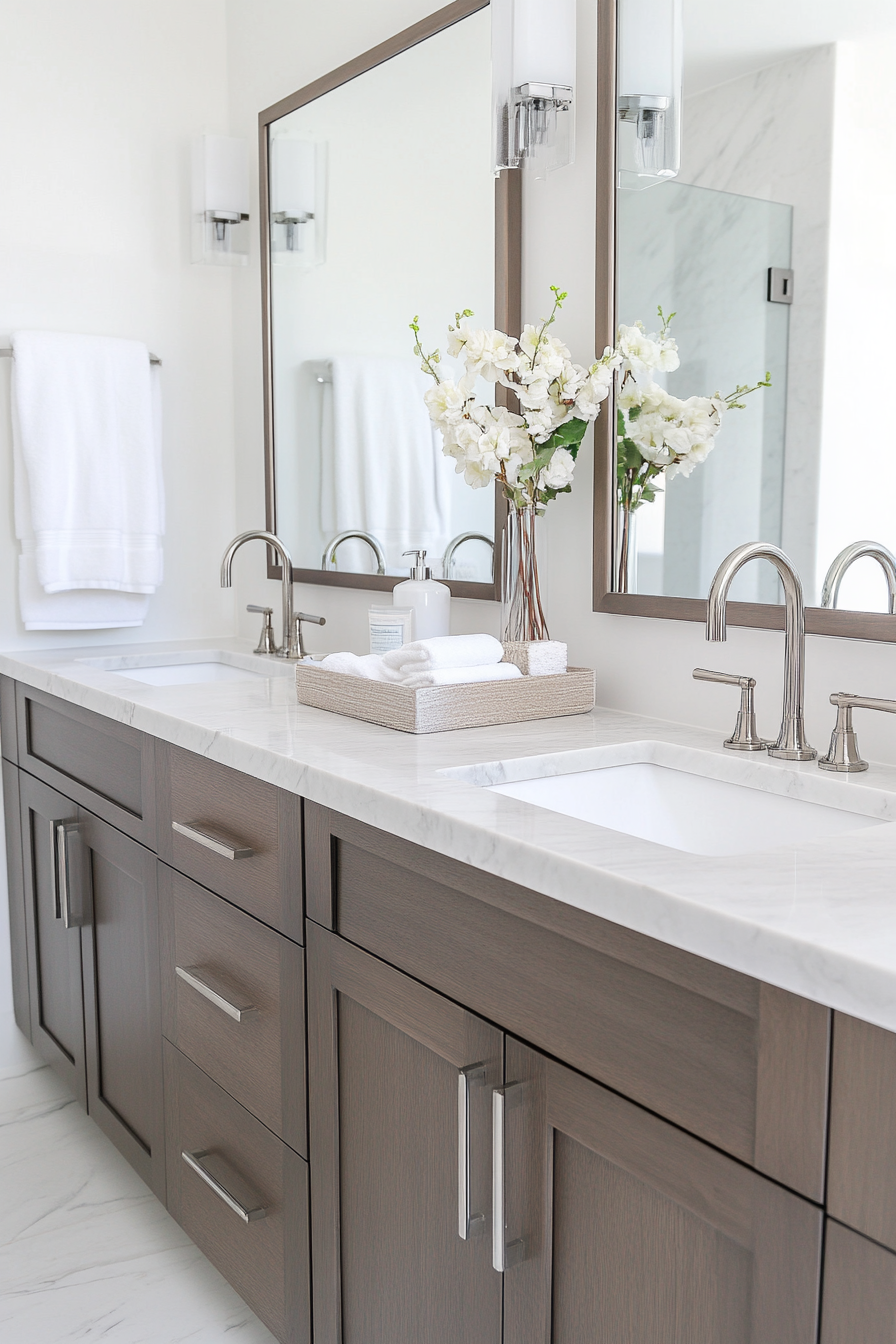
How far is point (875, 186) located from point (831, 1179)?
0.97 meters

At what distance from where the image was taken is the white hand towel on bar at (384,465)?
1.89 meters

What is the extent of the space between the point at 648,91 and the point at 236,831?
107 centimetres

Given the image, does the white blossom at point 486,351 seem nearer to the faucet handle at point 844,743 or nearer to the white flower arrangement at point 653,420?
the white flower arrangement at point 653,420

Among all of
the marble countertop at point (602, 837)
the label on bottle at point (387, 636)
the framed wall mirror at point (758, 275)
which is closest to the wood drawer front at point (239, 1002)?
the marble countertop at point (602, 837)

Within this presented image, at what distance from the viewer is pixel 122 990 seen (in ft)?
5.95

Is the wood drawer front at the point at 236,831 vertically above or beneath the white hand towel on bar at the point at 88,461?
beneath

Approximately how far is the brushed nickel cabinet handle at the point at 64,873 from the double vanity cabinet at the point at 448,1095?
0.06m

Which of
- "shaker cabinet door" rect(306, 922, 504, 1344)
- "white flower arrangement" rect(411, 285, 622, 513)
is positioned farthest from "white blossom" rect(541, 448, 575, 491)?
"shaker cabinet door" rect(306, 922, 504, 1344)

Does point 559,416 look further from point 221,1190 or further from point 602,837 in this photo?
point 221,1190

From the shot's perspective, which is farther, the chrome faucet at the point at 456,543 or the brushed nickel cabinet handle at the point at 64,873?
the brushed nickel cabinet handle at the point at 64,873

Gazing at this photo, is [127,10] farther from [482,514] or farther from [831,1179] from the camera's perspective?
[831,1179]

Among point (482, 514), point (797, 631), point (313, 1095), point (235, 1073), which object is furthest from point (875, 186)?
point (235, 1073)

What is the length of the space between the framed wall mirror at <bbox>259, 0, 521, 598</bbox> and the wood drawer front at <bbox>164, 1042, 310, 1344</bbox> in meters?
0.86

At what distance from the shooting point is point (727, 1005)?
29.4 inches
